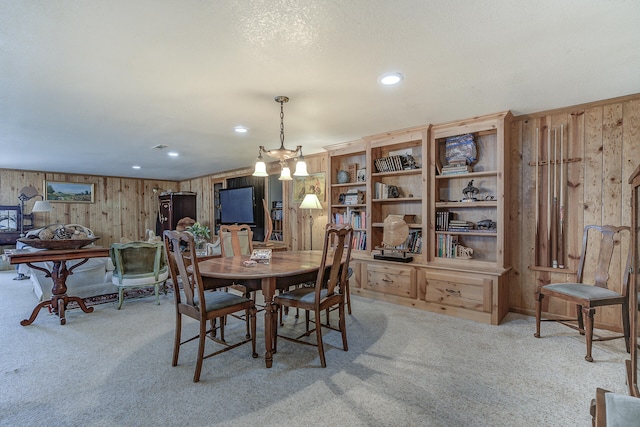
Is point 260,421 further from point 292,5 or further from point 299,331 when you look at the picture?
point 292,5

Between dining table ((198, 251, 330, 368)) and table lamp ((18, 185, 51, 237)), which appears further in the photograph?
table lamp ((18, 185, 51, 237))

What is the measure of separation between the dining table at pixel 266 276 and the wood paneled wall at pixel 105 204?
698cm

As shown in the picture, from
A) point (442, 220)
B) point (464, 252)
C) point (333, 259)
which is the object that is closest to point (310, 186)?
point (442, 220)

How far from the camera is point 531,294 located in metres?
3.29

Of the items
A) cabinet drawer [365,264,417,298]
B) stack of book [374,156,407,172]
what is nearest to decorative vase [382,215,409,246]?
cabinet drawer [365,264,417,298]

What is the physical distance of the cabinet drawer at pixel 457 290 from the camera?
3127mm

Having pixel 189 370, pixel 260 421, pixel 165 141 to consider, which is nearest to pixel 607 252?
pixel 260 421

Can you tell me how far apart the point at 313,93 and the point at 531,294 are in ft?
10.1

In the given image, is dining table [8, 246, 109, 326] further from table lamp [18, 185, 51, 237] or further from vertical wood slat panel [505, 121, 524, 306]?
vertical wood slat panel [505, 121, 524, 306]

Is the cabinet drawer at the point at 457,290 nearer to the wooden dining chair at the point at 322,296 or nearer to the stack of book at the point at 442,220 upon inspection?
the stack of book at the point at 442,220

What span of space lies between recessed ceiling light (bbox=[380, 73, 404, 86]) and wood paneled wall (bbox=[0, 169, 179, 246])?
8190mm

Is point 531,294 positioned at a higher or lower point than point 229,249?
lower

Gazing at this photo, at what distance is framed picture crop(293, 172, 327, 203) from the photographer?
17.1 ft

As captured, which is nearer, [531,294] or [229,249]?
[531,294]
